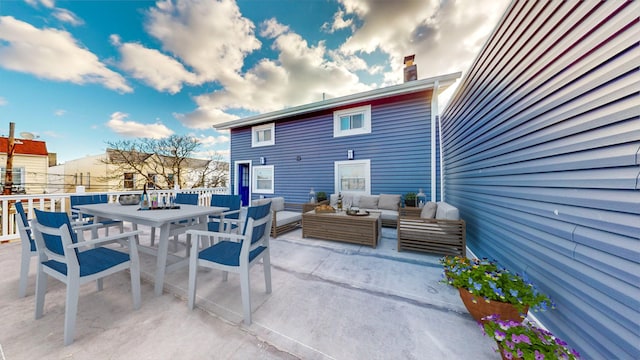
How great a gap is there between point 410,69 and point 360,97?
5.92ft

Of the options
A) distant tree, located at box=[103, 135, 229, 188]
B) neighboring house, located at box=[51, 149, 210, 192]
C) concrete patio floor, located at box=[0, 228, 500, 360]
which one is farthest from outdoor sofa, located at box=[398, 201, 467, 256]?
neighboring house, located at box=[51, 149, 210, 192]

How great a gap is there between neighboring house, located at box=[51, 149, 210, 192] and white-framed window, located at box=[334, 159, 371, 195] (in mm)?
9875

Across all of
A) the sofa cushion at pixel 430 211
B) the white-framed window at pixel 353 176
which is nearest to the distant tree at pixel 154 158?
the white-framed window at pixel 353 176

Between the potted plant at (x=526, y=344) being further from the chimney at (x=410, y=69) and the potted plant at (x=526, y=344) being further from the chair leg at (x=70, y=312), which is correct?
the chimney at (x=410, y=69)

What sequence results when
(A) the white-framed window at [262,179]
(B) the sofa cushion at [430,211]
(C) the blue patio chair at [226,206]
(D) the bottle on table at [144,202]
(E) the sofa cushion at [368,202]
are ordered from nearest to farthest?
(D) the bottle on table at [144,202] → (C) the blue patio chair at [226,206] → (B) the sofa cushion at [430,211] → (E) the sofa cushion at [368,202] → (A) the white-framed window at [262,179]

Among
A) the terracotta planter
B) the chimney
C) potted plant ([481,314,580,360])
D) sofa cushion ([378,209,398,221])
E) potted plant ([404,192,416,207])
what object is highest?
the chimney

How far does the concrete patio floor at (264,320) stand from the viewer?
1.39m

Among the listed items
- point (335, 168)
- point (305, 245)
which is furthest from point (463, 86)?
point (305, 245)

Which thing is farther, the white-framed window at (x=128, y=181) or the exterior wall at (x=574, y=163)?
the white-framed window at (x=128, y=181)

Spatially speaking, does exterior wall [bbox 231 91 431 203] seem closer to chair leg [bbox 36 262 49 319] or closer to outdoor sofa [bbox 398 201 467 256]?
outdoor sofa [bbox 398 201 467 256]

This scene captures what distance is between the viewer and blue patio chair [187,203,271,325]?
1663 mm

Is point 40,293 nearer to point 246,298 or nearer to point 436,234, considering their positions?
point 246,298

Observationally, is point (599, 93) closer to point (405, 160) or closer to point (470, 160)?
point (470, 160)

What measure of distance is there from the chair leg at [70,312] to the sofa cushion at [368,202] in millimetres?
4925
